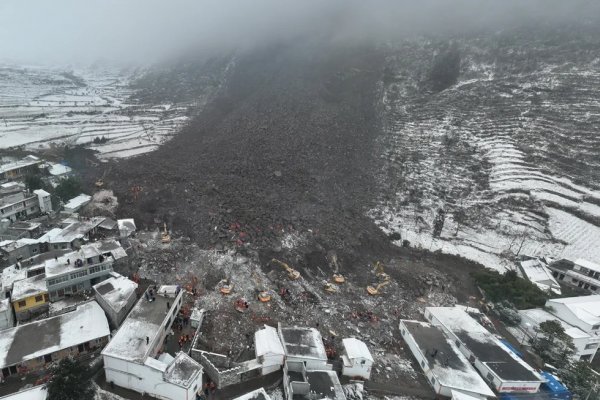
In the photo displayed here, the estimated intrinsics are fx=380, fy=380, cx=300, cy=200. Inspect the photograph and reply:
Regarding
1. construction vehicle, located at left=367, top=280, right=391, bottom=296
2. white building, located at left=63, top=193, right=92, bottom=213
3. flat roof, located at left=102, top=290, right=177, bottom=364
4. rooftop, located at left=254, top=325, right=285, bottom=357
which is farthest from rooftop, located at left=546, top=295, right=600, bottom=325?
white building, located at left=63, top=193, right=92, bottom=213

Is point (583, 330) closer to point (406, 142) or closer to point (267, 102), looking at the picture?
point (406, 142)

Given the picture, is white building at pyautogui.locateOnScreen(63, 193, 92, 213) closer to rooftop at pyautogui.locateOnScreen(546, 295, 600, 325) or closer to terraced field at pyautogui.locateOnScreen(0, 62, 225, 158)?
terraced field at pyautogui.locateOnScreen(0, 62, 225, 158)

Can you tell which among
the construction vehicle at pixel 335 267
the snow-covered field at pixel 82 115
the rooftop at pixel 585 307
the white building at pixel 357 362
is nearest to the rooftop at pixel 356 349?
the white building at pixel 357 362

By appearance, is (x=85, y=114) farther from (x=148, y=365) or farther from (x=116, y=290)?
(x=148, y=365)

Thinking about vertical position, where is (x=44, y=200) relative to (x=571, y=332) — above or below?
above

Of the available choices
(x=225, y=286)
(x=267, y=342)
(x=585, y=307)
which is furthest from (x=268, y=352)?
(x=585, y=307)

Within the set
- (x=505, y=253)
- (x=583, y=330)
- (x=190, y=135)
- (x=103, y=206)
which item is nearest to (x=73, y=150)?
(x=190, y=135)
